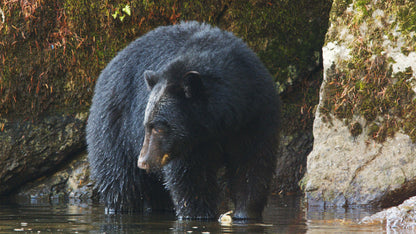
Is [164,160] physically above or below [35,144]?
below

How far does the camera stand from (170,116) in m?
5.76

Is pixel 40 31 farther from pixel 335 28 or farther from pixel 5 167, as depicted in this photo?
pixel 335 28

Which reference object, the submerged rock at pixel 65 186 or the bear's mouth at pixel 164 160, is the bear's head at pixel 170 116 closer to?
the bear's mouth at pixel 164 160

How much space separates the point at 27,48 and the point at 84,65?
0.81 metres

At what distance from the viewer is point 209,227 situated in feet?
17.7

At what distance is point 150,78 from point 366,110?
8.96 feet

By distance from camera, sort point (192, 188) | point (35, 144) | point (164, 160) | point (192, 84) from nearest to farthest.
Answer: point (192, 84) < point (164, 160) < point (192, 188) < point (35, 144)

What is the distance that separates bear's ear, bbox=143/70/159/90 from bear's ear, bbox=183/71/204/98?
37cm

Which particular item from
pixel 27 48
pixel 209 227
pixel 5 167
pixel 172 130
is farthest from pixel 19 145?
pixel 209 227

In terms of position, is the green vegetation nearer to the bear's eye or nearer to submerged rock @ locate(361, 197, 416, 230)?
submerged rock @ locate(361, 197, 416, 230)

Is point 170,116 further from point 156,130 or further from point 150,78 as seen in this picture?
point 150,78

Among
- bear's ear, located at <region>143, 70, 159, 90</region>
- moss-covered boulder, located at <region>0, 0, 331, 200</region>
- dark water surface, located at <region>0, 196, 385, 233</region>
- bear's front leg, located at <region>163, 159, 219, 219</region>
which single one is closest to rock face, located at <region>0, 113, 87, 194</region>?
moss-covered boulder, located at <region>0, 0, 331, 200</region>

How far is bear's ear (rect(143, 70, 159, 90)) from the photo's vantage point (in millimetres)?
5914

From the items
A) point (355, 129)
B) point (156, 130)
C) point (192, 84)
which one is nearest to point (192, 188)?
point (156, 130)
